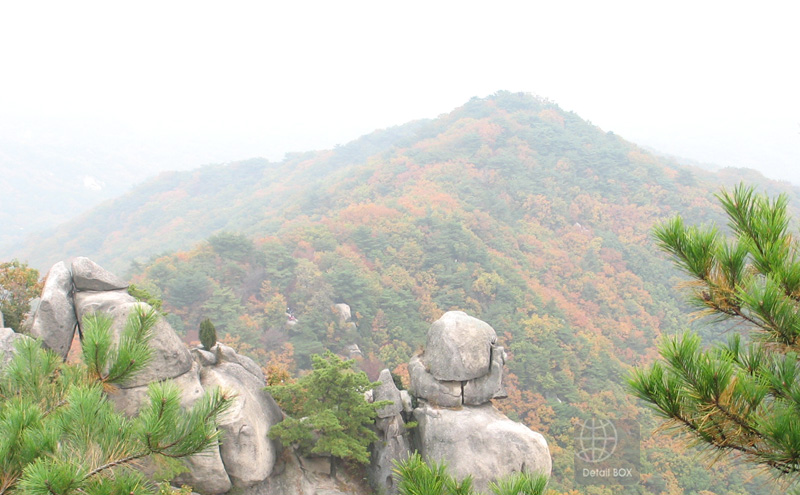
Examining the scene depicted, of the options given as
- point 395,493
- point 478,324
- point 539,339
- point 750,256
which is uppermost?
point 750,256

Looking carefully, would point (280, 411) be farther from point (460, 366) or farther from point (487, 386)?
point (487, 386)

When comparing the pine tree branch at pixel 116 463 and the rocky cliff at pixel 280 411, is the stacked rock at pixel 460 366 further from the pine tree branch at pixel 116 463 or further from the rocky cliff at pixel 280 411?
the pine tree branch at pixel 116 463

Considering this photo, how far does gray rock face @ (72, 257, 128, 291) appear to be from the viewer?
9016 millimetres

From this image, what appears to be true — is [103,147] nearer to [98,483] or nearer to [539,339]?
[539,339]

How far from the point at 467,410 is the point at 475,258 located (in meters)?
19.9

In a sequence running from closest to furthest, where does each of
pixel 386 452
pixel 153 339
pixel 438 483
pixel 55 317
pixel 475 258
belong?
pixel 438 483 < pixel 153 339 < pixel 55 317 < pixel 386 452 < pixel 475 258

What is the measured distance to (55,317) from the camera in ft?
27.7

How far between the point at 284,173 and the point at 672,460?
185 feet

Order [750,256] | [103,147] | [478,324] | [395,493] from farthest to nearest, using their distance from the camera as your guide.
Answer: [103,147] → [478,324] → [395,493] → [750,256]

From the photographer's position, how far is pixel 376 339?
23016mm

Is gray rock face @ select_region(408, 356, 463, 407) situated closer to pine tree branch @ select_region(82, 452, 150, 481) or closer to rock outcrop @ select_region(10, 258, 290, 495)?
rock outcrop @ select_region(10, 258, 290, 495)

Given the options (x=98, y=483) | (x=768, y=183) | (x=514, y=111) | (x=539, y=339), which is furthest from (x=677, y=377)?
(x=514, y=111)

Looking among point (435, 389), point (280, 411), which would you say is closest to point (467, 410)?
point (435, 389)

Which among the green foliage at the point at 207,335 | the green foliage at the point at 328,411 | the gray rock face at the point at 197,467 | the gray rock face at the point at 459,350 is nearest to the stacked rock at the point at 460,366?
the gray rock face at the point at 459,350
